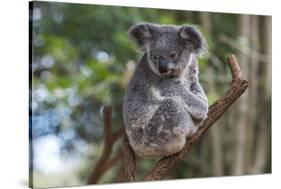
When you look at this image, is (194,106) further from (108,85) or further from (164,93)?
(108,85)

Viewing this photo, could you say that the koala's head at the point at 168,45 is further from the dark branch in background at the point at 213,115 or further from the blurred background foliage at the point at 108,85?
the dark branch in background at the point at 213,115

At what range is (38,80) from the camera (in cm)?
391

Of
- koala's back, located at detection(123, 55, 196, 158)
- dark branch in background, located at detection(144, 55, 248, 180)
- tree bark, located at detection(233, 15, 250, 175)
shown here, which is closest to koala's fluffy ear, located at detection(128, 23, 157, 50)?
koala's back, located at detection(123, 55, 196, 158)

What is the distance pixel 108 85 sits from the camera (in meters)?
4.34

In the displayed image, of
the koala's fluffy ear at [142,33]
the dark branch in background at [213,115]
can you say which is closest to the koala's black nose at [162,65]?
the koala's fluffy ear at [142,33]

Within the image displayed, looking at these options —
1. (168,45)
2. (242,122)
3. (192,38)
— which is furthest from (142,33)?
(242,122)

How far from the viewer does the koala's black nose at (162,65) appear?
3.99 meters

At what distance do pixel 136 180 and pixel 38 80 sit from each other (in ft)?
3.32

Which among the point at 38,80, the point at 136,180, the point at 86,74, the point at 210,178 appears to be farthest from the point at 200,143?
the point at 38,80

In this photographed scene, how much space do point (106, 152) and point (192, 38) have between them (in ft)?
3.41

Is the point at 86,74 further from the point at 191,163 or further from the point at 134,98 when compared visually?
the point at 191,163

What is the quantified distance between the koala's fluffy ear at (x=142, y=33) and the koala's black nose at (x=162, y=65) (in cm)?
18

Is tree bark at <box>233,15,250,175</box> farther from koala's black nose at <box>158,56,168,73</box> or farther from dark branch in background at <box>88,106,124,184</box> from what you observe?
dark branch in background at <box>88,106,124,184</box>

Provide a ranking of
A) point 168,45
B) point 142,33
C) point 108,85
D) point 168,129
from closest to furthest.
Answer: point 168,129 → point 168,45 → point 142,33 → point 108,85
